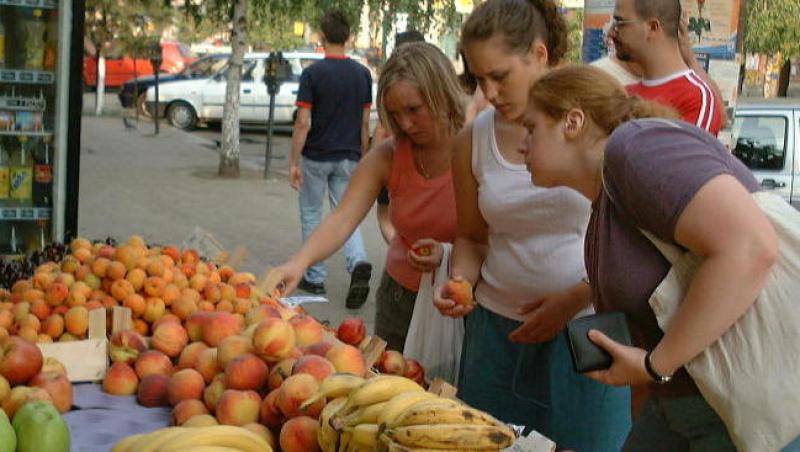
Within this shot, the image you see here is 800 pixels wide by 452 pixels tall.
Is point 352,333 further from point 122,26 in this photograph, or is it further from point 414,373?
point 122,26

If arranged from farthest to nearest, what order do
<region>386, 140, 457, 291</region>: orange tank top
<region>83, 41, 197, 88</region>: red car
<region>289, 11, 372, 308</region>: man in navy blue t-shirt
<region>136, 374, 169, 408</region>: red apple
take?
<region>83, 41, 197, 88</region>: red car, <region>289, 11, 372, 308</region>: man in navy blue t-shirt, <region>386, 140, 457, 291</region>: orange tank top, <region>136, 374, 169, 408</region>: red apple

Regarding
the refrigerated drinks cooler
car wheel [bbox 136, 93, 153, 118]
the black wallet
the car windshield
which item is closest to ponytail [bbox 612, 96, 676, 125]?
the black wallet

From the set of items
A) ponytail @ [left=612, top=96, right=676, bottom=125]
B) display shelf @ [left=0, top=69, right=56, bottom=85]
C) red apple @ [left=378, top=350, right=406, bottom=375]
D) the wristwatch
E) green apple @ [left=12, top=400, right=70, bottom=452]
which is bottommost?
red apple @ [left=378, top=350, right=406, bottom=375]

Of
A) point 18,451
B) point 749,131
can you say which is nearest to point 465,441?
point 18,451

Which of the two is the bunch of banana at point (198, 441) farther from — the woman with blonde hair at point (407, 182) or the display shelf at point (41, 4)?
the display shelf at point (41, 4)

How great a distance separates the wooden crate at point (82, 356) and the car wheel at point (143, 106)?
23064 millimetres

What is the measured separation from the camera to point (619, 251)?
2.46 m

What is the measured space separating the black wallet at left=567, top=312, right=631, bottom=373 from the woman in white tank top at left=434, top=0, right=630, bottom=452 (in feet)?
2.72

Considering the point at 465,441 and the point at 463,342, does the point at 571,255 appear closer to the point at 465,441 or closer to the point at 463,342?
the point at 463,342

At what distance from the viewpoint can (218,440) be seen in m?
2.27

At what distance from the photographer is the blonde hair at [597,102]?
8.41 ft

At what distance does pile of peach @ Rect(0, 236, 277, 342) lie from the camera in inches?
142

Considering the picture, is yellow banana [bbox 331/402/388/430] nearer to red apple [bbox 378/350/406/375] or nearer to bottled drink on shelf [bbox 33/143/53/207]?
red apple [bbox 378/350/406/375]

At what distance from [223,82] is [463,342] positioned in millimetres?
21439
